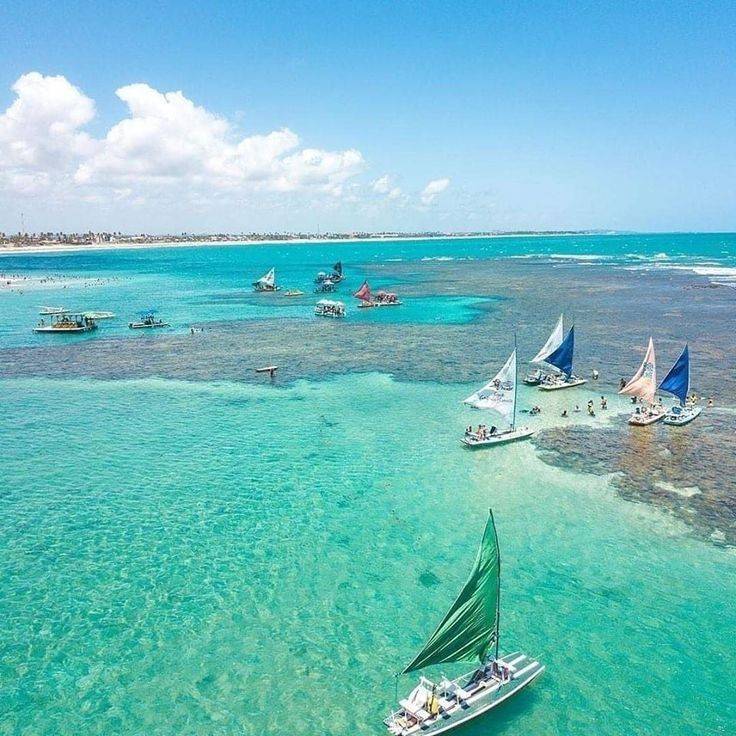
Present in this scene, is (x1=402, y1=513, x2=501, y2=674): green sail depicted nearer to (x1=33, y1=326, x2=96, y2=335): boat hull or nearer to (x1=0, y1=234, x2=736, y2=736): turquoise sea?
(x1=0, y1=234, x2=736, y2=736): turquoise sea

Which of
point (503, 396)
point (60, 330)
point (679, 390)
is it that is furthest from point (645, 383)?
point (60, 330)

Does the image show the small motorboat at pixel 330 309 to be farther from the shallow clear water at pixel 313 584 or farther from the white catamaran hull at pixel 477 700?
the white catamaran hull at pixel 477 700

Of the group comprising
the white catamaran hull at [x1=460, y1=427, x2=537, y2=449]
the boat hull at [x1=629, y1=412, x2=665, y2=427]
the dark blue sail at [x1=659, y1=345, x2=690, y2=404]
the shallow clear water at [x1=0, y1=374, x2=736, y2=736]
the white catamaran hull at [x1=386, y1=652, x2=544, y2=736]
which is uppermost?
the dark blue sail at [x1=659, y1=345, x2=690, y2=404]

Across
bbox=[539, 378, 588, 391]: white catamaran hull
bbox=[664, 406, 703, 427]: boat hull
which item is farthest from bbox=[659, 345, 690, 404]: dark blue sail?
bbox=[539, 378, 588, 391]: white catamaran hull

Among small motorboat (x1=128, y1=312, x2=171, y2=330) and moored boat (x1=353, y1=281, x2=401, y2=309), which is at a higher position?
moored boat (x1=353, y1=281, x2=401, y2=309)

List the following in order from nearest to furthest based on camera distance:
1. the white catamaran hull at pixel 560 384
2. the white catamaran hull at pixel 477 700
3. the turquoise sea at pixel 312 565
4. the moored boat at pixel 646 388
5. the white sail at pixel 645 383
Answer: the white catamaran hull at pixel 477 700, the turquoise sea at pixel 312 565, the moored boat at pixel 646 388, the white sail at pixel 645 383, the white catamaran hull at pixel 560 384

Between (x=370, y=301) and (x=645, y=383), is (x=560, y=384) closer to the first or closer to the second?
(x=645, y=383)

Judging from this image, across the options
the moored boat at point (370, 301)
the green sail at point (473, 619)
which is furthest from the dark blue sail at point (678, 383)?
the moored boat at point (370, 301)

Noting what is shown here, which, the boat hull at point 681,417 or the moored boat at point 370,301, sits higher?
the moored boat at point 370,301
